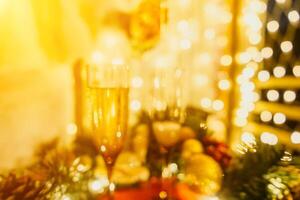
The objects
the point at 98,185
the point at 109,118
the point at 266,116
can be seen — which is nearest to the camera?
the point at 109,118

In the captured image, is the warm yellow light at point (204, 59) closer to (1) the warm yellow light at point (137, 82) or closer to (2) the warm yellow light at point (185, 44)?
(2) the warm yellow light at point (185, 44)

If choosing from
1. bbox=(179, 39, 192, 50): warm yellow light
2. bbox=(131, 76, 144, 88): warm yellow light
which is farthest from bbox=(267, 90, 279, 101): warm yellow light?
bbox=(131, 76, 144, 88): warm yellow light

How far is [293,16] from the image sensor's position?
142cm

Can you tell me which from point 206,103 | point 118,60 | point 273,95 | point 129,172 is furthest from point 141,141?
point 273,95

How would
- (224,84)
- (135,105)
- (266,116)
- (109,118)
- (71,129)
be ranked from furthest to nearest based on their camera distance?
(266,116), (224,84), (135,105), (71,129), (109,118)

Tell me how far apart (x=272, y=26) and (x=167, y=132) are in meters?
0.89

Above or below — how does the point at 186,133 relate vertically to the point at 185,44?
below

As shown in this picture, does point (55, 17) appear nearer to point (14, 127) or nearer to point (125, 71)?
point (14, 127)

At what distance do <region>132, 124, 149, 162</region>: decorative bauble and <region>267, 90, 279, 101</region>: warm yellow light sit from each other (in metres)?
0.59

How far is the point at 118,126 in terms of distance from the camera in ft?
2.25

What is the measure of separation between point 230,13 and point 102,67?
76 cm

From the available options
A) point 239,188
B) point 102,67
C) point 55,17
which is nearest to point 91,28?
point 55,17

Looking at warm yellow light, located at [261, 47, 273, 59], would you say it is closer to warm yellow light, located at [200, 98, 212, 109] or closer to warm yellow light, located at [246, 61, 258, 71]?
warm yellow light, located at [246, 61, 258, 71]

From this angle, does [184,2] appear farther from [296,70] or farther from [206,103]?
[296,70]
